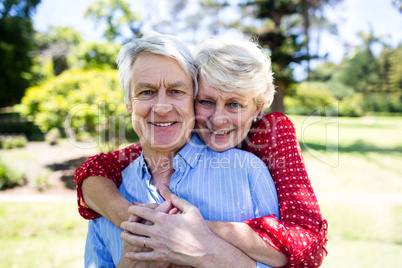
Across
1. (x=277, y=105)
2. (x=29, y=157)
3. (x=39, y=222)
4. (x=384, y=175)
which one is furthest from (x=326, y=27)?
(x=39, y=222)

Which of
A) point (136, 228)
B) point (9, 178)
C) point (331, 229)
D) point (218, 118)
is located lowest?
point (331, 229)

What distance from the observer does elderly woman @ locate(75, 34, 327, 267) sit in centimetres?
141

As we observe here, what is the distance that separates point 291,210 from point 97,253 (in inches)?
46.7

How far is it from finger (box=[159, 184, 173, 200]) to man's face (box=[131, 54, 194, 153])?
0.25m

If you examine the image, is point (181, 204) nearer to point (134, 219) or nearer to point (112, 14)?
point (134, 219)

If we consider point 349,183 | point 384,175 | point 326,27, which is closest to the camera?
point 349,183

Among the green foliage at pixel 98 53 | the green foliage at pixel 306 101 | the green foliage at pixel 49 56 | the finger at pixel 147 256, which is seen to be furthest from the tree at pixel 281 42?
the green foliage at pixel 49 56

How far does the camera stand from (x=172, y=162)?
1.92 meters

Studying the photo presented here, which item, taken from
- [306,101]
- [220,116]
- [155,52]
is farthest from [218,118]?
[306,101]

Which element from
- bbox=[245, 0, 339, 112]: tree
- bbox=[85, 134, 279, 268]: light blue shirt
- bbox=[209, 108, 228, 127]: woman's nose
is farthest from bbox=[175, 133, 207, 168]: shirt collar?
bbox=[245, 0, 339, 112]: tree

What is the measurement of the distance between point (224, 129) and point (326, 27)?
134 ft

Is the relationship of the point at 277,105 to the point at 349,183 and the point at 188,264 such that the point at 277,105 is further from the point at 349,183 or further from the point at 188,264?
the point at 188,264

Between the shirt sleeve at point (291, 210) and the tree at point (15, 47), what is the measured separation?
18939 mm

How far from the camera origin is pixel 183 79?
176 centimetres
